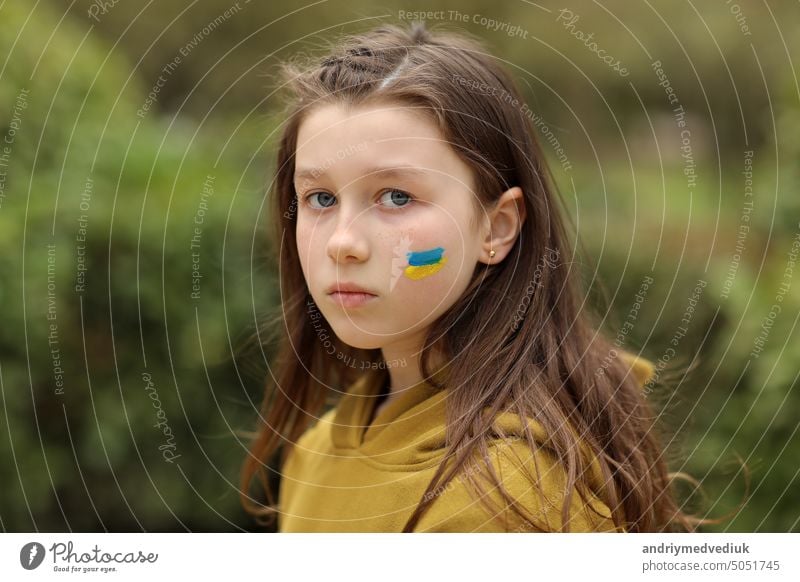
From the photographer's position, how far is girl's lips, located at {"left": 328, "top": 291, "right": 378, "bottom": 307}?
136 cm

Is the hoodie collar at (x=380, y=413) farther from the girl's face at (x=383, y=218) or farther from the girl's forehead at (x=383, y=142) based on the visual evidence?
the girl's forehead at (x=383, y=142)

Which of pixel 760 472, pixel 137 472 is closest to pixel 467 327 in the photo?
pixel 760 472

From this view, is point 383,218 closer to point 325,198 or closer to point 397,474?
point 325,198

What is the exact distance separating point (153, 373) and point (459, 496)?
51.6 inches

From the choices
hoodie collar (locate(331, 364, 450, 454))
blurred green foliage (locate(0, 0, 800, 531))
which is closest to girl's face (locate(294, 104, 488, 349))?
hoodie collar (locate(331, 364, 450, 454))

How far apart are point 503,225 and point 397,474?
44cm

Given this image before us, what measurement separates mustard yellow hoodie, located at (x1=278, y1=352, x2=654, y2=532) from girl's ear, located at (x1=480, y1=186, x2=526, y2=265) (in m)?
0.22

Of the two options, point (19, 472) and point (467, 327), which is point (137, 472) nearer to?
point (19, 472)

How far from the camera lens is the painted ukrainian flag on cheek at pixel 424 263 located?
1.34 meters

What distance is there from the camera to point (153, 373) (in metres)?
2.31
